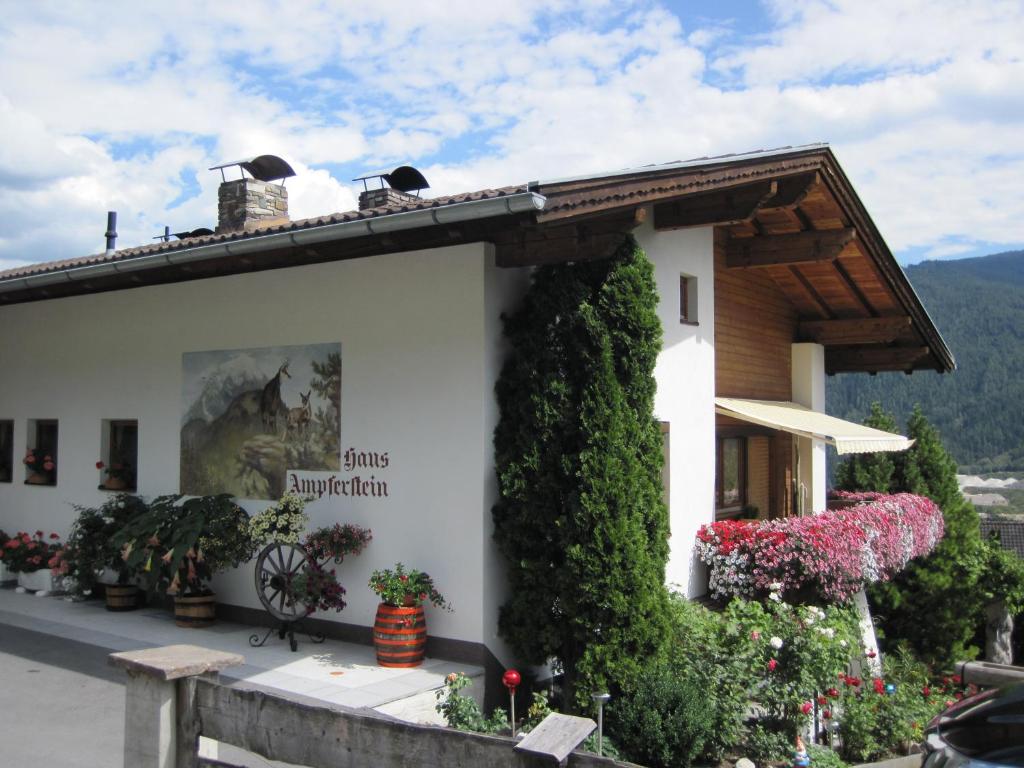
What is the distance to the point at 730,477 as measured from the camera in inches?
537

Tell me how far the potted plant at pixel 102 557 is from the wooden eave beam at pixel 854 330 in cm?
1075

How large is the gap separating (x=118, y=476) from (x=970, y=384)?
130 meters

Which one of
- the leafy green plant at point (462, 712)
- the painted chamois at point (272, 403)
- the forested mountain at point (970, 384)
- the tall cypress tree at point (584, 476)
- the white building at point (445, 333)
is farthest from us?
the forested mountain at point (970, 384)

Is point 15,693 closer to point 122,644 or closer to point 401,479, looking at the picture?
point 122,644

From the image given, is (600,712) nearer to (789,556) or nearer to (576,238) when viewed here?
(789,556)

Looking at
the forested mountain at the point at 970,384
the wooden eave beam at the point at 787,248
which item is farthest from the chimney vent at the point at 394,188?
the forested mountain at the point at 970,384

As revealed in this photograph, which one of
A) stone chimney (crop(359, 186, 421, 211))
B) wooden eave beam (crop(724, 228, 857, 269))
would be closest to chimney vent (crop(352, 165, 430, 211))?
stone chimney (crop(359, 186, 421, 211))

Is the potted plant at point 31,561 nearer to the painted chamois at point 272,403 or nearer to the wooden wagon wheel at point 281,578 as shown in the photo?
the wooden wagon wheel at point 281,578

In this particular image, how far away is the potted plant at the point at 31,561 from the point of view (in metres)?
12.5

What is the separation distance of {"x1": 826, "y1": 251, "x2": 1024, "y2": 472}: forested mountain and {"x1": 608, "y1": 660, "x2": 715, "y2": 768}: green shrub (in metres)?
84.0

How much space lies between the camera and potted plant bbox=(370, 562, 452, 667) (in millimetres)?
8805

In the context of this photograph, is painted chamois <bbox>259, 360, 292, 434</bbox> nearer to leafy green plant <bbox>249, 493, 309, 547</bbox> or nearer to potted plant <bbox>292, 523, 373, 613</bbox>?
leafy green plant <bbox>249, 493, 309, 547</bbox>

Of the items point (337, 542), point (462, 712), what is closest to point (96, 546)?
point (337, 542)

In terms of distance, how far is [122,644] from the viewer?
9.66m
